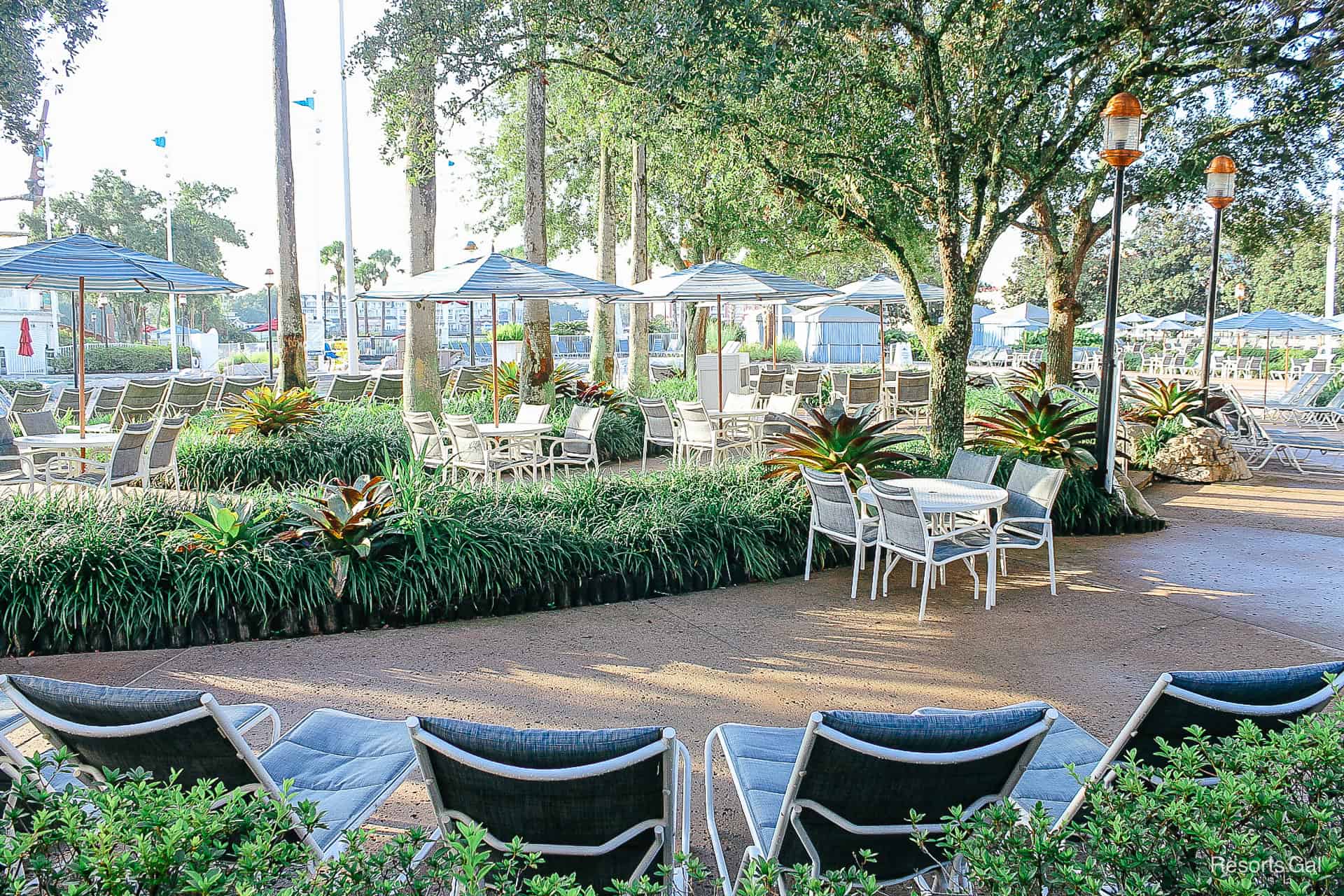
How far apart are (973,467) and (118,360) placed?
107 ft

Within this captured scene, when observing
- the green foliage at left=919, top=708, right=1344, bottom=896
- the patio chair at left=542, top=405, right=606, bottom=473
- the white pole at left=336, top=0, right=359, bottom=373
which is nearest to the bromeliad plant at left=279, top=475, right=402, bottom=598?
the patio chair at left=542, top=405, right=606, bottom=473

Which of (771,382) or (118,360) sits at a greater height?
(118,360)

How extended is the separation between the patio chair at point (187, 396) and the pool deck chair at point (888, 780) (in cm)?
1187

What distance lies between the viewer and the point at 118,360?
105ft

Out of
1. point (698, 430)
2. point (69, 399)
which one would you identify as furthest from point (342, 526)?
point (69, 399)

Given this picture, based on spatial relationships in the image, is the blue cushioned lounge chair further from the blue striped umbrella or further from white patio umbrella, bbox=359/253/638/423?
the blue striped umbrella

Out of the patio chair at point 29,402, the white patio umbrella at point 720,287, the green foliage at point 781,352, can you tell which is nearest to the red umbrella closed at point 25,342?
the patio chair at point 29,402

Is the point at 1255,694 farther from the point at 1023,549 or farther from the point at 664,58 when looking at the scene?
the point at 664,58

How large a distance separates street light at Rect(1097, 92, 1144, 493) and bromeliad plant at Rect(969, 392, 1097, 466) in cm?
23

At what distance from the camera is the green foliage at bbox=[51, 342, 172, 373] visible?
31.3m

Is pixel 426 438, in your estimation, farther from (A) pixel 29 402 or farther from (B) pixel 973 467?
(A) pixel 29 402

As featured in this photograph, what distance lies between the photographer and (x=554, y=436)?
11.5 metres

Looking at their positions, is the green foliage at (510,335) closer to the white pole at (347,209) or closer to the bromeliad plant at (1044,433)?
the white pole at (347,209)

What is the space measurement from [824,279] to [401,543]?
1662 inches
